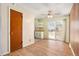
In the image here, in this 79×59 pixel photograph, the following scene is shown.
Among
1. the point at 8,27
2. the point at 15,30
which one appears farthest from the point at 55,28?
the point at 8,27

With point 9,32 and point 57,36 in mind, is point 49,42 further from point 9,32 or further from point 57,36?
point 9,32

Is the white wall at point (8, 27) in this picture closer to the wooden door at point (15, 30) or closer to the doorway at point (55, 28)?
the wooden door at point (15, 30)

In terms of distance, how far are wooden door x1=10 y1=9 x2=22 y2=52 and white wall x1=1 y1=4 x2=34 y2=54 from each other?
0.08 m

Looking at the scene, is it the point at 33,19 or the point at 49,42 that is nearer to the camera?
the point at 33,19

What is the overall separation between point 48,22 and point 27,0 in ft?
4.29

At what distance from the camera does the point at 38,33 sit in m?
2.90

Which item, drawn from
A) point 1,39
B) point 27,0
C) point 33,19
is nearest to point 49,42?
point 33,19

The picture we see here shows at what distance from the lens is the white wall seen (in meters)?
2.39

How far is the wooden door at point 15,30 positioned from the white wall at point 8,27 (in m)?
0.08

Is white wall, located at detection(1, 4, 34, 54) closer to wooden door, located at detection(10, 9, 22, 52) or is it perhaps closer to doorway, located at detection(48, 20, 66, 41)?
wooden door, located at detection(10, 9, 22, 52)

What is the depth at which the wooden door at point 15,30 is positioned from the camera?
8.07 feet

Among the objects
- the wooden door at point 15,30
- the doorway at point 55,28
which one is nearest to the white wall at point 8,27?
the wooden door at point 15,30

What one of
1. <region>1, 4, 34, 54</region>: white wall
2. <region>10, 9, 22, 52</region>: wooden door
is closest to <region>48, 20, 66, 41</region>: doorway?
<region>1, 4, 34, 54</region>: white wall

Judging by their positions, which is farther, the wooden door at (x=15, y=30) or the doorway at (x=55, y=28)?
the doorway at (x=55, y=28)
